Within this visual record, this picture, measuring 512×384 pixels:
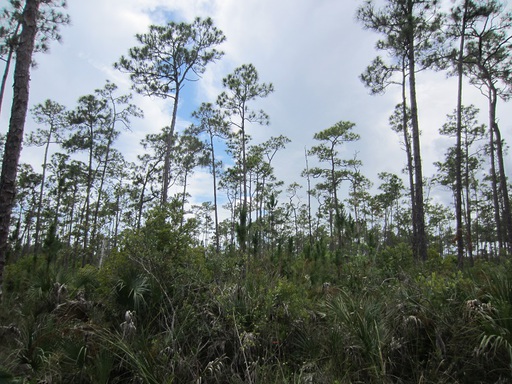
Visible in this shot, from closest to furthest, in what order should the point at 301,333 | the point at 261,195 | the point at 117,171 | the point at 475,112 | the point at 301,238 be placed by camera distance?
the point at 301,333, the point at 475,112, the point at 117,171, the point at 261,195, the point at 301,238

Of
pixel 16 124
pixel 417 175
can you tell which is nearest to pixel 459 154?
pixel 417 175

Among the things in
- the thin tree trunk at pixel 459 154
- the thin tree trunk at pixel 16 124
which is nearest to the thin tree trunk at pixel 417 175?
the thin tree trunk at pixel 459 154

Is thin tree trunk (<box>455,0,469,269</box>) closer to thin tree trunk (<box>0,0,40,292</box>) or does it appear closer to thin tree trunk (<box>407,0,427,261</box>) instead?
thin tree trunk (<box>407,0,427,261</box>)

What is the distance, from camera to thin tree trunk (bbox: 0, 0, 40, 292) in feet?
18.6

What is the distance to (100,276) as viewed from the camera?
677 centimetres

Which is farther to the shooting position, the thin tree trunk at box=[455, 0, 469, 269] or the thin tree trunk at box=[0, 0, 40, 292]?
the thin tree trunk at box=[455, 0, 469, 269]

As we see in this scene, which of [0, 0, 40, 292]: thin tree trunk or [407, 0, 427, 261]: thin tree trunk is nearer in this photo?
[0, 0, 40, 292]: thin tree trunk

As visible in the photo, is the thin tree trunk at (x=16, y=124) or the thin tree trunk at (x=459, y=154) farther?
the thin tree trunk at (x=459, y=154)

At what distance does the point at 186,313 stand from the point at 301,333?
2.13m

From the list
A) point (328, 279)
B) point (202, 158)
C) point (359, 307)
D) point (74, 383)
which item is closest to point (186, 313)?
point (74, 383)

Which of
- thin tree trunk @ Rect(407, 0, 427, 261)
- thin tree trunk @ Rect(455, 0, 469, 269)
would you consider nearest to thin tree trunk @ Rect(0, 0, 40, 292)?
thin tree trunk @ Rect(407, 0, 427, 261)

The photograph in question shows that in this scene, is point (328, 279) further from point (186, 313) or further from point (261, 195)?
point (261, 195)

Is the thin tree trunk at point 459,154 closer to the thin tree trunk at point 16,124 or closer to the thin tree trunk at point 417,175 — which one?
the thin tree trunk at point 417,175

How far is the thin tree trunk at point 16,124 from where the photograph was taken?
567cm
